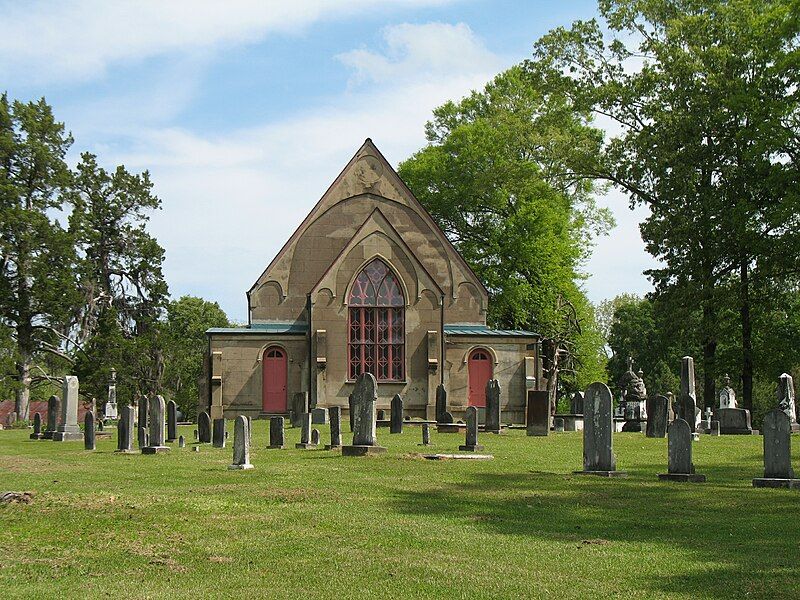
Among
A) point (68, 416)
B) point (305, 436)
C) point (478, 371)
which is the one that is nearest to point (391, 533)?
point (305, 436)

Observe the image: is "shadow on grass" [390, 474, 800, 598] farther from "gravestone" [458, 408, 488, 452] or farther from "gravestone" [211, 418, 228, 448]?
"gravestone" [211, 418, 228, 448]

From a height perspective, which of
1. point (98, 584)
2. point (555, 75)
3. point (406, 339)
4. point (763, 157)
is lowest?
point (98, 584)

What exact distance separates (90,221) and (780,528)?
187ft

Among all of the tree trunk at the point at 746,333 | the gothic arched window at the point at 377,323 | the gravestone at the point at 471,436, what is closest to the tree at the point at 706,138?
the tree trunk at the point at 746,333

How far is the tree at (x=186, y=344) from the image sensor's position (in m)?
68.4

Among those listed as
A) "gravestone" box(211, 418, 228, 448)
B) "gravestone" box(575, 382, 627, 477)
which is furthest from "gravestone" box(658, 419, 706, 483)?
"gravestone" box(211, 418, 228, 448)

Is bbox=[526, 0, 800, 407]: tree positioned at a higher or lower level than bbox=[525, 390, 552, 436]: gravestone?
higher

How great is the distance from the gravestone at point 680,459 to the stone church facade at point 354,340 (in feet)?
98.0

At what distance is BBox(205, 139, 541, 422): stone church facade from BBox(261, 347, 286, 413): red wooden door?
0.05 m

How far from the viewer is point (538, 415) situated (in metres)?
34.6

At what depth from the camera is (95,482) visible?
61.6 ft

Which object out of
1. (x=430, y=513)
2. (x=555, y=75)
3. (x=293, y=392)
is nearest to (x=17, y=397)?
(x=293, y=392)

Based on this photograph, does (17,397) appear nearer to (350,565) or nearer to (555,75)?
(555,75)

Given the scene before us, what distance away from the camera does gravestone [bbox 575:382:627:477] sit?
1989 centimetres
